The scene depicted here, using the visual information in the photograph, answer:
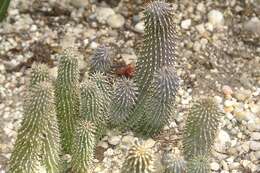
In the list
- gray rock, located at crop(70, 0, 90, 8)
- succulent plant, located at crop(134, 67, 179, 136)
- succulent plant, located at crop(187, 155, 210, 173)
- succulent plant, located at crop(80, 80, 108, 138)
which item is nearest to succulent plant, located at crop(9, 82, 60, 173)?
succulent plant, located at crop(80, 80, 108, 138)

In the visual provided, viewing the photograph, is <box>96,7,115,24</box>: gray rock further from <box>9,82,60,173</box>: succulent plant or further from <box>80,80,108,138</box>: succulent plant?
<box>9,82,60,173</box>: succulent plant

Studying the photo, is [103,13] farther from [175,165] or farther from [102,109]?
[175,165]

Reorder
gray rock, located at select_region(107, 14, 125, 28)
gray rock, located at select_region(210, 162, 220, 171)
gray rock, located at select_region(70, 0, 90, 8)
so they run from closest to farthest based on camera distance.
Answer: gray rock, located at select_region(210, 162, 220, 171) < gray rock, located at select_region(107, 14, 125, 28) < gray rock, located at select_region(70, 0, 90, 8)

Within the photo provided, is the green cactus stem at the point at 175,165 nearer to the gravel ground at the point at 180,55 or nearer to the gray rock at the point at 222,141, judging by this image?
the gravel ground at the point at 180,55

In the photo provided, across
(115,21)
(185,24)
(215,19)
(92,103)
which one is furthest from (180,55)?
(92,103)

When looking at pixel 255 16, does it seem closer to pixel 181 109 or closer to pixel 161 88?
pixel 181 109

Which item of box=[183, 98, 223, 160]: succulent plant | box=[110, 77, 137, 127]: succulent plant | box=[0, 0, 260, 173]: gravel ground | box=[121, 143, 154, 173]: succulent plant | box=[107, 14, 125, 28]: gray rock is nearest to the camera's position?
box=[121, 143, 154, 173]: succulent plant

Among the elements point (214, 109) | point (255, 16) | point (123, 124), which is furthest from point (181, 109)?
point (255, 16)

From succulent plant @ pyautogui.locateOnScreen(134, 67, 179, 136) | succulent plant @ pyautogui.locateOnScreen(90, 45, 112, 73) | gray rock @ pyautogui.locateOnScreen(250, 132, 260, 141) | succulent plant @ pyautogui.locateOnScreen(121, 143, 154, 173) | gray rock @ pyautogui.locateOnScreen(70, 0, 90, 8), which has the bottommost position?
succulent plant @ pyautogui.locateOnScreen(121, 143, 154, 173)
